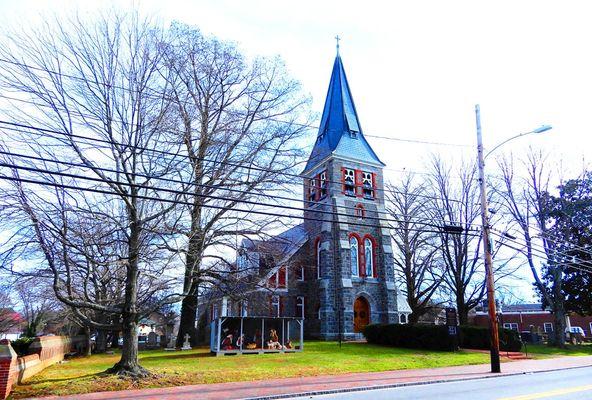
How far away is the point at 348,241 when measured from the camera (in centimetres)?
3241

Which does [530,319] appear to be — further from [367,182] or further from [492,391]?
[492,391]

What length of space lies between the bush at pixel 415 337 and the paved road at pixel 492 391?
9983mm

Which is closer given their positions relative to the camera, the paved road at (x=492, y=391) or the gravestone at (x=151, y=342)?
the paved road at (x=492, y=391)

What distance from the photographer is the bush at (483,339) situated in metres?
25.6

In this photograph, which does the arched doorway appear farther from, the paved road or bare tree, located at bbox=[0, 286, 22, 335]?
bare tree, located at bbox=[0, 286, 22, 335]

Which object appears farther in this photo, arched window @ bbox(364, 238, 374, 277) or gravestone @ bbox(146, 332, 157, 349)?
gravestone @ bbox(146, 332, 157, 349)

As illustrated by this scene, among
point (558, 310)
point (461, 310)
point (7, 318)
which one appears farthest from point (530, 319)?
point (7, 318)

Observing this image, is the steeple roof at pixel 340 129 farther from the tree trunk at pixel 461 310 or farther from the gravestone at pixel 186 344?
the gravestone at pixel 186 344

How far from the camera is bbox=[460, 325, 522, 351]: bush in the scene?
83.9 ft

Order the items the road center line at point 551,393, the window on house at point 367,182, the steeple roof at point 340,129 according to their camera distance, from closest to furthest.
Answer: the road center line at point 551,393, the window on house at point 367,182, the steeple roof at point 340,129

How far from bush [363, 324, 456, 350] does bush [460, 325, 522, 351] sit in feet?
7.13

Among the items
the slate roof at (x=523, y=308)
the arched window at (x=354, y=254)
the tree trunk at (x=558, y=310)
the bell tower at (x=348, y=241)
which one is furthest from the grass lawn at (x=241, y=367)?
the slate roof at (x=523, y=308)

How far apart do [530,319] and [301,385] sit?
53.9 metres

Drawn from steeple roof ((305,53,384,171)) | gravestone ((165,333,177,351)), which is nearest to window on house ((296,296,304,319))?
gravestone ((165,333,177,351))
